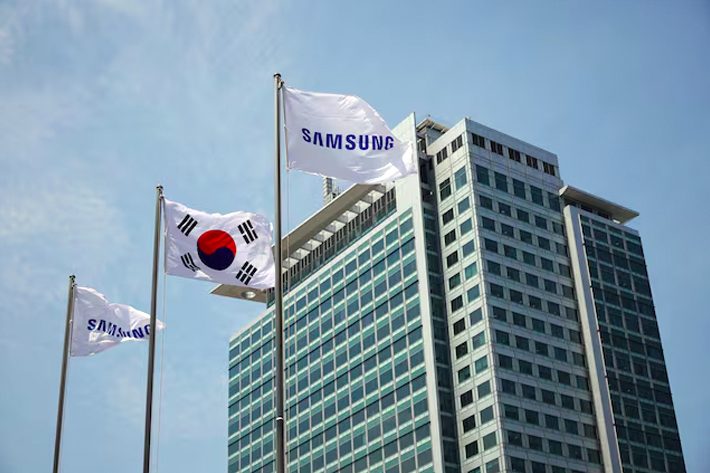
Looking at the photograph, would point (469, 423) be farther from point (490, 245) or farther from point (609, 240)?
point (609, 240)

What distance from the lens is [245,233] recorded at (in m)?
48.9

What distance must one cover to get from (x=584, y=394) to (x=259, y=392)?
53803mm

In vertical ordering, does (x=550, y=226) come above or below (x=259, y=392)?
above

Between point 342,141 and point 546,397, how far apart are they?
81.1 metres

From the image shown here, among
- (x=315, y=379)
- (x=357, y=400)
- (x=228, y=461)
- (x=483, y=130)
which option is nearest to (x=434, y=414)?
(x=357, y=400)

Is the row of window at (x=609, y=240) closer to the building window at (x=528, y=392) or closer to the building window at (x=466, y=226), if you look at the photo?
the building window at (x=466, y=226)

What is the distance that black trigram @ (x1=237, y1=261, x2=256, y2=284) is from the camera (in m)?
48.0

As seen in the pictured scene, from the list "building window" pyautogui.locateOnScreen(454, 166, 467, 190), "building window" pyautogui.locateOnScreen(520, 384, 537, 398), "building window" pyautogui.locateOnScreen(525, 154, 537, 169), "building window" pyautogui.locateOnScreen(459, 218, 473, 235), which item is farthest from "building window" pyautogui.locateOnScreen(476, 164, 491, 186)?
"building window" pyautogui.locateOnScreen(520, 384, 537, 398)

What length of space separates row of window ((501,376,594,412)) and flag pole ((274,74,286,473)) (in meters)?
77.8

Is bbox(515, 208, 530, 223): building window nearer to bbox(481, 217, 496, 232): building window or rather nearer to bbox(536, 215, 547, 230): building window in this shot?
bbox(536, 215, 547, 230): building window

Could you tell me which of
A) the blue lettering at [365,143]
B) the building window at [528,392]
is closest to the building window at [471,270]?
the building window at [528,392]

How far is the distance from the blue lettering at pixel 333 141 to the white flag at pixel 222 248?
18.6ft

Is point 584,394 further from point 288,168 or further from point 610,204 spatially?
point 288,168

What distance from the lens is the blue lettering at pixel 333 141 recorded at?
46250 mm
